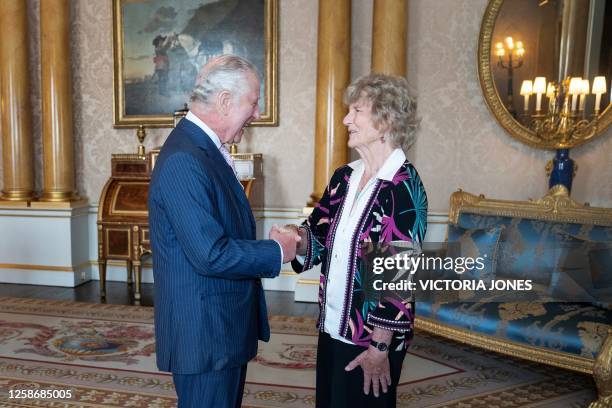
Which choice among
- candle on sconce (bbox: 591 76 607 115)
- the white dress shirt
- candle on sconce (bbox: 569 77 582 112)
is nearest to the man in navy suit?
the white dress shirt

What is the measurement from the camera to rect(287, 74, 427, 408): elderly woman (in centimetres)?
163

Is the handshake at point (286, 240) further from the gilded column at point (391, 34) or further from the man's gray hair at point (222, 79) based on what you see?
the gilded column at point (391, 34)

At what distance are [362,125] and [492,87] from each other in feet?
10.1

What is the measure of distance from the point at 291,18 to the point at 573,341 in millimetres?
3649

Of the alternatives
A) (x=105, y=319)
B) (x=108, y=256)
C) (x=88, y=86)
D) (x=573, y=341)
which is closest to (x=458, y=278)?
(x=573, y=341)

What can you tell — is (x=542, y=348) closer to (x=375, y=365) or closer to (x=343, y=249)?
(x=375, y=365)

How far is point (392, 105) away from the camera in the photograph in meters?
1.74

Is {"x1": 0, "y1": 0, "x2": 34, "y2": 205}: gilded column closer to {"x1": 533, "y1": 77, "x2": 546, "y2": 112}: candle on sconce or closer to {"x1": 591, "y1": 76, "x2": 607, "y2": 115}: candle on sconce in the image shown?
{"x1": 533, "y1": 77, "x2": 546, "y2": 112}: candle on sconce

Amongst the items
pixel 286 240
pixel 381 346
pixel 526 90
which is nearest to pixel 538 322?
pixel 381 346

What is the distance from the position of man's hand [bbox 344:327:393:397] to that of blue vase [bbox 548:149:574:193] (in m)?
2.93

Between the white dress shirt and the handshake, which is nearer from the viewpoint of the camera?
the handshake

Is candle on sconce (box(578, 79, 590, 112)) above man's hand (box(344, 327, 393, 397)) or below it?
above

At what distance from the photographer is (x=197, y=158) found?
139cm

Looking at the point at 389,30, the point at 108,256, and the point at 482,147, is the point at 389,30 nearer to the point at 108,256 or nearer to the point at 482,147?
the point at 482,147
